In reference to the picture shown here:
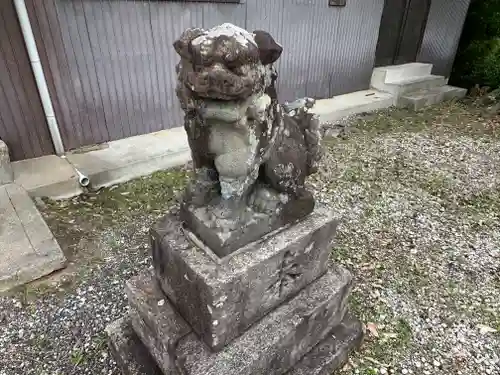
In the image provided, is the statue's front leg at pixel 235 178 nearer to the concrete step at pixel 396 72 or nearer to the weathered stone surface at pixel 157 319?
the weathered stone surface at pixel 157 319

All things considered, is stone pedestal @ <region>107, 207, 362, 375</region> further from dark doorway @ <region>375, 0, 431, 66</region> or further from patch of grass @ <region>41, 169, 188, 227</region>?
dark doorway @ <region>375, 0, 431, 66</region>

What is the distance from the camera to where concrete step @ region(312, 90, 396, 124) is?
589 centimetres

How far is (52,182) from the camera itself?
135 inches

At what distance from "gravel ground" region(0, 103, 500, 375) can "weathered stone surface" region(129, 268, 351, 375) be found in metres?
0.40

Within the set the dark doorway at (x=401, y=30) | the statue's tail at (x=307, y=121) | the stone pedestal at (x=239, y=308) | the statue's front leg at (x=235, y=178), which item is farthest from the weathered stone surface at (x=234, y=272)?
the dark doorway at (x=401, y=30)

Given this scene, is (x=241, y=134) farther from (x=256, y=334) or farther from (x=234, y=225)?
(x=256, y=334)

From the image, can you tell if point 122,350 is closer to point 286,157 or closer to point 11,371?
point 11,371

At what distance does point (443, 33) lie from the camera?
7.86 metres

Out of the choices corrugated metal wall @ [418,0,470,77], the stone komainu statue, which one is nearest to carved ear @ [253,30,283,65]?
the stone komainu statue

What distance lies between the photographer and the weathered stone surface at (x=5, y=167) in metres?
3.31

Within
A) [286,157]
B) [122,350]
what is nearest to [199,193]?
[286,157]

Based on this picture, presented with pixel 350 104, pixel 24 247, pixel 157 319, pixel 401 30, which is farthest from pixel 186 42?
pixel 401 30

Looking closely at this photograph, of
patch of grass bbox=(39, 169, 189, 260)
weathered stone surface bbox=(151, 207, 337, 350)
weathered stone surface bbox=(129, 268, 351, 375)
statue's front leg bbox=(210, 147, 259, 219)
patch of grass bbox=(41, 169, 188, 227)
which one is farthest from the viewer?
patch of grass bbox=(41, 169, 188, 227)

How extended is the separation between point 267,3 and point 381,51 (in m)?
3.36
